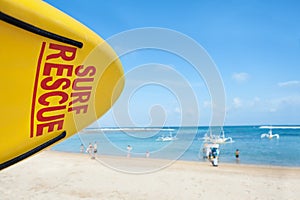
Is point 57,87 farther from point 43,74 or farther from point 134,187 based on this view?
point 134,187

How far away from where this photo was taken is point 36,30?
160 cm

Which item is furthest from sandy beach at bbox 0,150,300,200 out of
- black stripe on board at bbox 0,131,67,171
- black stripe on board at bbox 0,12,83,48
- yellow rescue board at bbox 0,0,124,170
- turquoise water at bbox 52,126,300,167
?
black stripe on board at bbox 0,12,83,48

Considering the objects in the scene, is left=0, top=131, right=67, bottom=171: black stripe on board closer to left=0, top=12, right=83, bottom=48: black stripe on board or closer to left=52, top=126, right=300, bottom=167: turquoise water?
left=52, top=126, right=300, bottom=167: turquoise water

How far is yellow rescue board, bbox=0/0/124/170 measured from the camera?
4.99 feet

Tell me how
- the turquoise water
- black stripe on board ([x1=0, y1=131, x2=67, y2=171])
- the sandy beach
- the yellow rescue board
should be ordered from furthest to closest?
the turquoise water < the sandy beach < black stripe on board ([x1=0, y1=131, x2=67, y2=171]) < the yellow rescue board

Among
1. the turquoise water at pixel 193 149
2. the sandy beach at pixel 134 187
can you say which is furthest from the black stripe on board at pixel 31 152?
the sandy beach at pixel 134 187

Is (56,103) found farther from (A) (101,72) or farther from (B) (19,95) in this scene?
(A) (101,72)

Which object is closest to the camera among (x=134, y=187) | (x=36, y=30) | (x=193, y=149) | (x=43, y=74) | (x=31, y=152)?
(x=36, y=30)

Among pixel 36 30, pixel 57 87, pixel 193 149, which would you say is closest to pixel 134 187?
pixel 57 87

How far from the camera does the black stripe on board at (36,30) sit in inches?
55.7

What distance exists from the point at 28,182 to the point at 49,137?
27.0ft

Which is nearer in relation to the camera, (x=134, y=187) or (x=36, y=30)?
(x=36, y=30)

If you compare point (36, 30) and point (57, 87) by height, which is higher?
point (36, 30)

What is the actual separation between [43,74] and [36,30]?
1.03 ft
